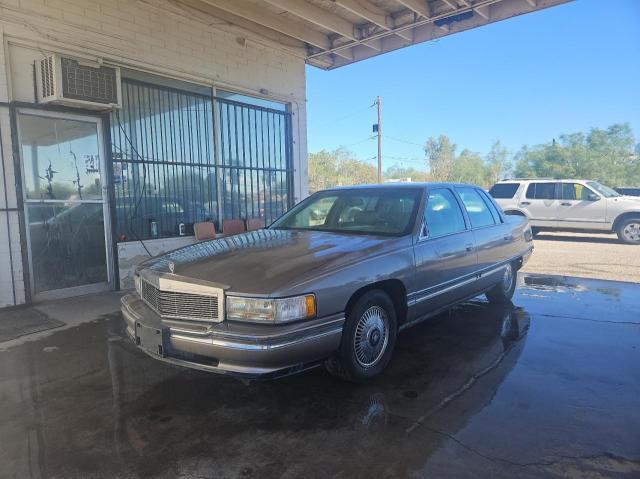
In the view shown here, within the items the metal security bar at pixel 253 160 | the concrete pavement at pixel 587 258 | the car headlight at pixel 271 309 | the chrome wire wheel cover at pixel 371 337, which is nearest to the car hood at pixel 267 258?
the car headlight at pixel 271 309

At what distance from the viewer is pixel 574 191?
44.2 ft

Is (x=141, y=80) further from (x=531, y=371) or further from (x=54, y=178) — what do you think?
(x=531, y=371)

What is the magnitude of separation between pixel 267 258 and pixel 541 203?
1299 cm

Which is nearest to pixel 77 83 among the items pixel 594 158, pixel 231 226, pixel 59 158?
pixel 59 158

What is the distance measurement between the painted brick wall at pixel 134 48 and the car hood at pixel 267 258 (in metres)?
3.55

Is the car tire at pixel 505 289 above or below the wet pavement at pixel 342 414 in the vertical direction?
above

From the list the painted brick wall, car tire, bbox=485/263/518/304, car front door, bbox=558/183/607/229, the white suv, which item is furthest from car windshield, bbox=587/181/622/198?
the painted brick wall

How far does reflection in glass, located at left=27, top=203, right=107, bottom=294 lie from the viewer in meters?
5.93

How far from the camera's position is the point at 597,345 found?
4293mm

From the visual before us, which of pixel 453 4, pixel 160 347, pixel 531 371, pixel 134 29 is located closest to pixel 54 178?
pixel 134 29

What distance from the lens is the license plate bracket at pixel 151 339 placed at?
296 centimetres

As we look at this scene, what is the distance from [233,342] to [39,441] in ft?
4.35

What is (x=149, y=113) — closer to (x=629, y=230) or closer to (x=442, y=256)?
(x=442, y=256)

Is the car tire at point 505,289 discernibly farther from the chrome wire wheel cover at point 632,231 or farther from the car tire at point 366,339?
the chrome wire wheel cover at point 632,231
